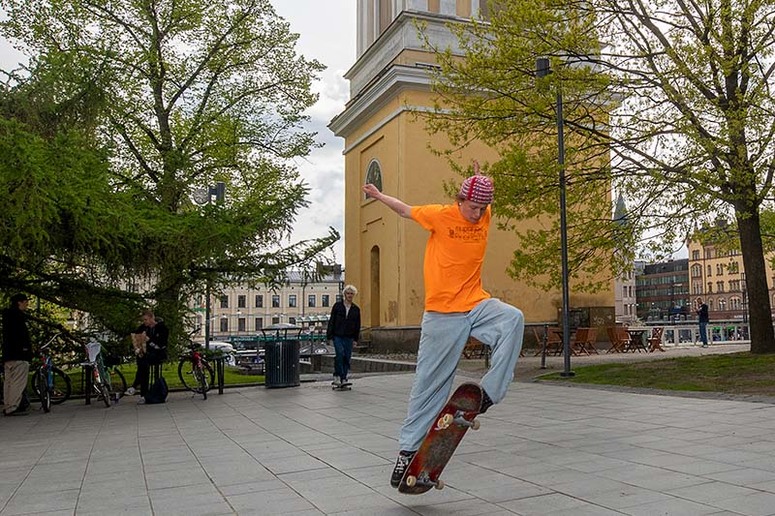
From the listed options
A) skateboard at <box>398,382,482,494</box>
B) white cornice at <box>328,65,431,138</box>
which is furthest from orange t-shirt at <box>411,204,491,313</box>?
white cornice at <box>328,65,431,138</box>

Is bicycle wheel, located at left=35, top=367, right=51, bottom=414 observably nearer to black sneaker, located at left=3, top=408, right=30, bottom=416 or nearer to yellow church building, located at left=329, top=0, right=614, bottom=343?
black sneaker, located at left=3, top=408, right=30, bottom=416

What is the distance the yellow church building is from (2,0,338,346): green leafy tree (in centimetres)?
372

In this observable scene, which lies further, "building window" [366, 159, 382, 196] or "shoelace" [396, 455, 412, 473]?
"building window" [366, 159, 382, 196]

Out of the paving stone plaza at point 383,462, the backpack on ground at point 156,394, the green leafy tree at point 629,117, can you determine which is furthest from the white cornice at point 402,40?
the paving stone plaza at point 383,462

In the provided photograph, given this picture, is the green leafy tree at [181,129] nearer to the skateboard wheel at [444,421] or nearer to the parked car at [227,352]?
the parked car at [227,352]

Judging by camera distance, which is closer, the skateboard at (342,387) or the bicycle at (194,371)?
the bicycle at (194,371)

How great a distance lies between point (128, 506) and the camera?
17.9 ft

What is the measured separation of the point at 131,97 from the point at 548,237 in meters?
14.9

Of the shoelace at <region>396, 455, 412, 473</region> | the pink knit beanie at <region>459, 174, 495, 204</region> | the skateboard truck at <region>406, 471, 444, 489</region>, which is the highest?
the pink knit beanie at <region>459, 174, 495, 204</region>

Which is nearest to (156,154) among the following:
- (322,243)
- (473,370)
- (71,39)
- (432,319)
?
(71,39)

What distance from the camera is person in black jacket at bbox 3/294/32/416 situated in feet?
41.5

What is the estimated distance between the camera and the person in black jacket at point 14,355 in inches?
498

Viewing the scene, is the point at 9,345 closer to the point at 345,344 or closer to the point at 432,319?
the point at 345,344

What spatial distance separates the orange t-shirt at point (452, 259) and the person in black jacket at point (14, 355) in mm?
9770
